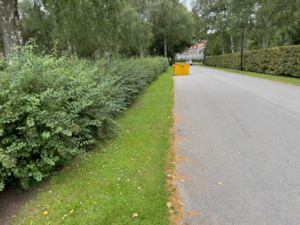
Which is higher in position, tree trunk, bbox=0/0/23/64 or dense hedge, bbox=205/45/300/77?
tree trunk, bbox=0/0/23/64

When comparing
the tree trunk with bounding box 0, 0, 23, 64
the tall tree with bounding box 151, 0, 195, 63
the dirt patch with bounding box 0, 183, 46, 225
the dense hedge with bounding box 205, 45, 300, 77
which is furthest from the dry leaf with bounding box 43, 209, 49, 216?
the tall tree with bounding box 151, 0, 195, 63

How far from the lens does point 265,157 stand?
410 cm

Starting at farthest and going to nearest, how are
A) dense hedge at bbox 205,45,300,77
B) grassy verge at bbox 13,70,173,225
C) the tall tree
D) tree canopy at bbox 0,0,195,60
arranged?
the tall tree < dense hedge at bbox 205,45,300,77 < tree canopy at bbox 0,0,195,60 < grassy verge at bbox 13,70,173,225

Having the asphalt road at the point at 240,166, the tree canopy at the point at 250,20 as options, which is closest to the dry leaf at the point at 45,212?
the asphalt road at the point at 240,166

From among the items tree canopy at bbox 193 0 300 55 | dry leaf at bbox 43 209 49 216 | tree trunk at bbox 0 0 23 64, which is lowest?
dry leaf at bbox 43 209 49 216

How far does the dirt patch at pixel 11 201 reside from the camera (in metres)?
2.72

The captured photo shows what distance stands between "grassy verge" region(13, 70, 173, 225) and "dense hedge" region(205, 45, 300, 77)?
1509cm

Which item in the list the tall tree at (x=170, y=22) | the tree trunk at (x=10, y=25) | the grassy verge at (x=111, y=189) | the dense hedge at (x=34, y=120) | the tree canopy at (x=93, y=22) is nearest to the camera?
the grassy verge at (x=111, y=189)

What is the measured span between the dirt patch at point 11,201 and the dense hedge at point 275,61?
17370 millimetres

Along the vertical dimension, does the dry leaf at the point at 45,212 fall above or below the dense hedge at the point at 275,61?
below

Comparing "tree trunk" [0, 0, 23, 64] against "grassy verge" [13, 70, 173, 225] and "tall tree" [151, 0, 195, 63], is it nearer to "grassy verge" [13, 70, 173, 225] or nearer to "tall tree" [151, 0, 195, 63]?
"grassy verge" [13, 70, 173, 225]

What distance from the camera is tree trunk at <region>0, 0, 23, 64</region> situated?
6301 mm

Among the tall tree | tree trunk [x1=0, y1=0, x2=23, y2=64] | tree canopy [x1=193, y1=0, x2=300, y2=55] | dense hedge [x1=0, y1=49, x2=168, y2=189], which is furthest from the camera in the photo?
the tall tree

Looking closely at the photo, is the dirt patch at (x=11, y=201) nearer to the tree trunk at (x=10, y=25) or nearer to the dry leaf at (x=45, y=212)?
the dry leaf at (x=45, y=212)
